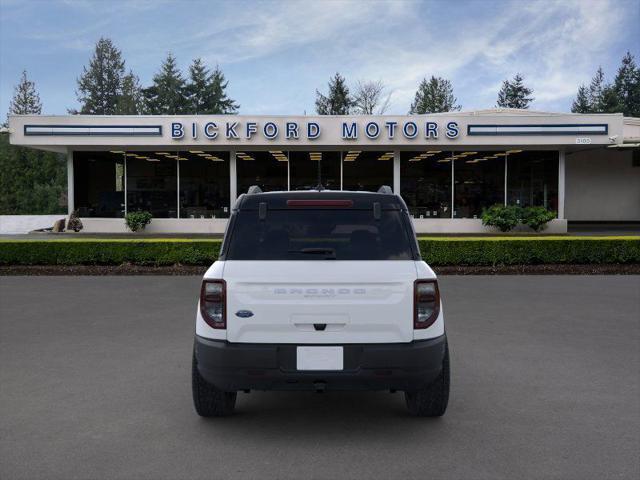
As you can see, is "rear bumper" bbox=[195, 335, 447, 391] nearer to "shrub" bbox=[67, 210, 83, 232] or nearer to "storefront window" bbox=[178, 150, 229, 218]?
"storefront window" bbox=[178, 150, 229, 218]

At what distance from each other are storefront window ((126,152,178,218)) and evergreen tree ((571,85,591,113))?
66.8 metres

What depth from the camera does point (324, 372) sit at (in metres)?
4.24

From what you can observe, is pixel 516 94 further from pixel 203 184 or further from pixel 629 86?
pixel 203 184

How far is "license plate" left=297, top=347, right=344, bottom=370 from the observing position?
4.24 meters

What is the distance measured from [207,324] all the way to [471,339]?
443 centimetres

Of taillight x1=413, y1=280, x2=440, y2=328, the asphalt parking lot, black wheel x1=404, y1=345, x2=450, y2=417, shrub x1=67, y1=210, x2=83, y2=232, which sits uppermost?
shrub x1=67, y1=210, x2=83, y2=232

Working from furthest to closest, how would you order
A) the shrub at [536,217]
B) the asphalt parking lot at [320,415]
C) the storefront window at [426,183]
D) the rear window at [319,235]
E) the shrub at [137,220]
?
the storefront window at [426,183]
the shrub at [137,220]
the shrub at [536,217]
the rear window at [319,235]
the asphalt parking lot at [320,415]

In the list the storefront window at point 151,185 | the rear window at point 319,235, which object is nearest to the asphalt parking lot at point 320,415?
the rear window at point 319,235

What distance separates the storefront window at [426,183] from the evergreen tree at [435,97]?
5057cm

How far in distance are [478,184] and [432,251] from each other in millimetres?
12138

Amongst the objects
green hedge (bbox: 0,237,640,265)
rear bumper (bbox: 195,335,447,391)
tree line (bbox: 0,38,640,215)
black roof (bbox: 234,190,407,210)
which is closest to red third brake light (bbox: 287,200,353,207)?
black roof (bbox: 234,190,407,210)

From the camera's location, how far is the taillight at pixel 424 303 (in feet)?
14.1

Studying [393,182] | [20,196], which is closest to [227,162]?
Answer: [393,182]

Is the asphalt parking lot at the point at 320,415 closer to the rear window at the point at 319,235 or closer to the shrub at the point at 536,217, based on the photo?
the rear window at the point at 319,235
